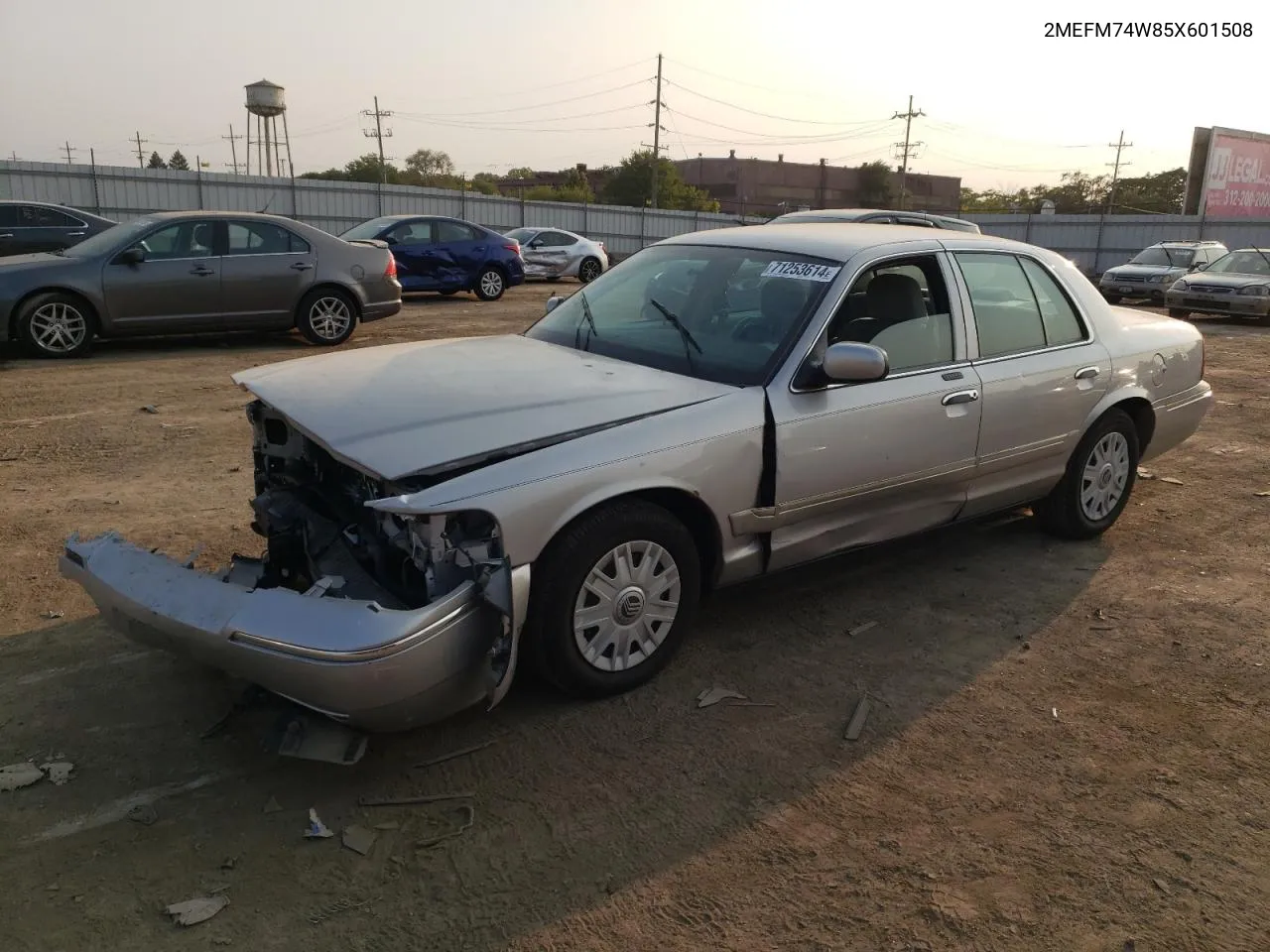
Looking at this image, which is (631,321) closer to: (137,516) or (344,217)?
(137,516)

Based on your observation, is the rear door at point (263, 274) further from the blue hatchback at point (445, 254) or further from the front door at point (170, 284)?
the blue hatchback at point (445, 254)

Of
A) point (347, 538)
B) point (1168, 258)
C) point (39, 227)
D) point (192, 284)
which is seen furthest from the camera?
point (1168, 258)

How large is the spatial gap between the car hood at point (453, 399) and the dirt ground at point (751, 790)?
1.00 metres

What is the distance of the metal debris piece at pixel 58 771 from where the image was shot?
121 inches

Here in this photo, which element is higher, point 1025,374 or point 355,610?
point 1025,374

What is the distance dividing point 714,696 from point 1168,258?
71.7 ft

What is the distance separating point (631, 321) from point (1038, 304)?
7.09 feet

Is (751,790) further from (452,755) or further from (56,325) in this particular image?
(56,325)

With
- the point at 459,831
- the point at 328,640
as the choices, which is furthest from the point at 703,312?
the point at 459,831

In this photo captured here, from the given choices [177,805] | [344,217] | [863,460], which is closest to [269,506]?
[177,805]

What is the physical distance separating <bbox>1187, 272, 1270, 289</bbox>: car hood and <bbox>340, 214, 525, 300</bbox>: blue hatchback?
39.9 ft

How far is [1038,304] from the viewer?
16.7 feet

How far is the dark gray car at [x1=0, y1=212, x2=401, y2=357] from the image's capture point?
9836 millimetres

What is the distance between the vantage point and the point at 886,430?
4.16 m
